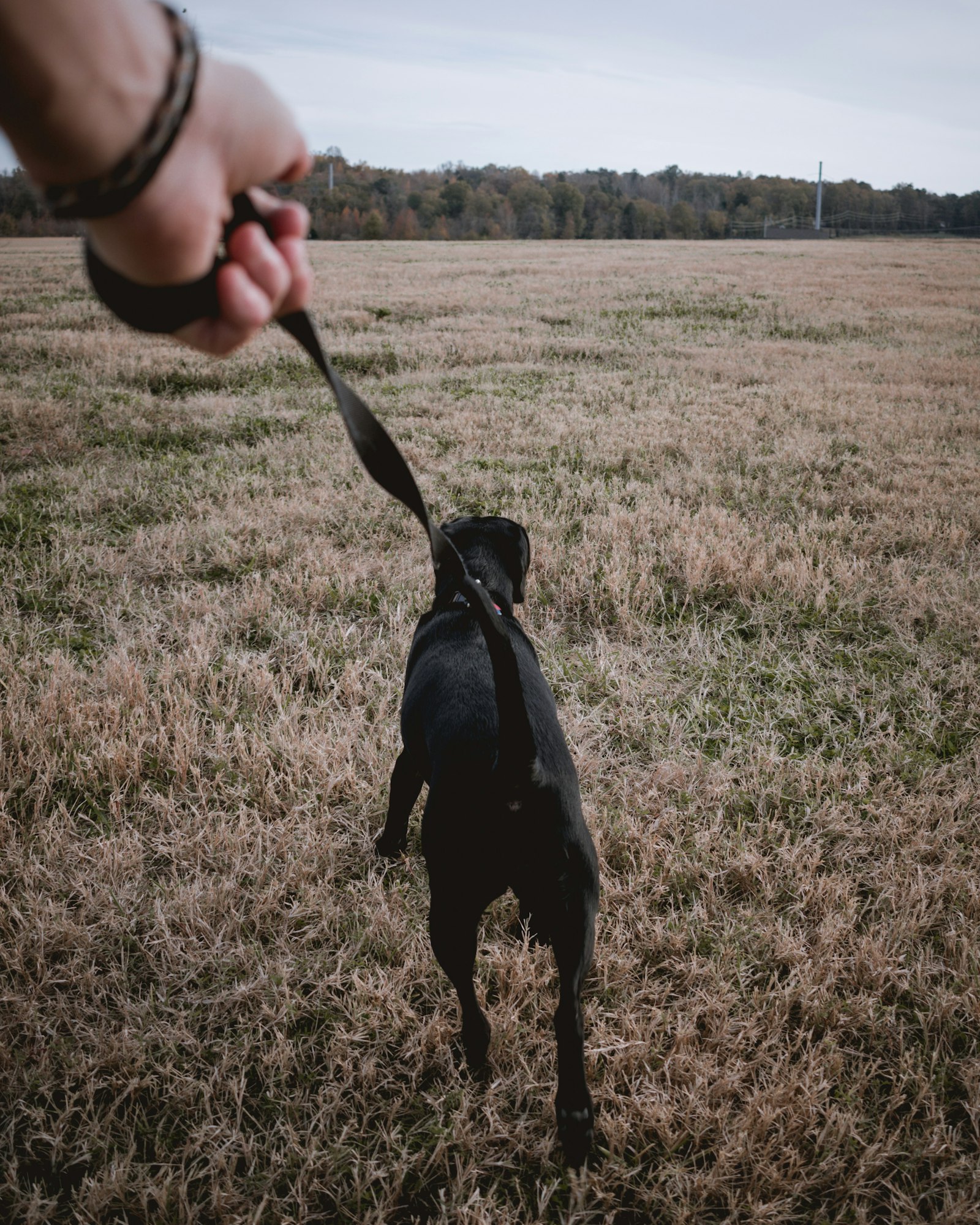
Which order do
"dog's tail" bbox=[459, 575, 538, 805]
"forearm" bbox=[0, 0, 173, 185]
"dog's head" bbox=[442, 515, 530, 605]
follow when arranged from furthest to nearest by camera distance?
"dog's head" bbox=[442, 515, 530, 605] < "dog's tail" bbox=[459, 575, 538, 805] < "forearm" bbox=[0, 0, 173, 185]

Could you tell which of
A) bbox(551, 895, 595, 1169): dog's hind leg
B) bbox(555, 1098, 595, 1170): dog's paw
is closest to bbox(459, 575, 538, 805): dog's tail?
bbox(551, 895, 595, 1169): dog's hind leg

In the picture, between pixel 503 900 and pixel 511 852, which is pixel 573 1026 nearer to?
pixel 511 852

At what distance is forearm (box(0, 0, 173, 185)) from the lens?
564 millimetres

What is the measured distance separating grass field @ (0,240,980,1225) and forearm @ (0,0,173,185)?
2.12 meters

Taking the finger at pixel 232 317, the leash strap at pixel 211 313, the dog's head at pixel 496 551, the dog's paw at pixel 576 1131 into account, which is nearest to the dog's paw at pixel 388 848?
the dog's head at pixel 496 551

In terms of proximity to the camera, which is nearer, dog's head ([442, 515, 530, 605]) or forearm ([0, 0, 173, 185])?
forearm ([0, 0, 173, 185])

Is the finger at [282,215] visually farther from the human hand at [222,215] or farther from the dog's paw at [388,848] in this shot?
the dog's paw at [388,848]

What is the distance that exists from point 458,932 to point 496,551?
1.62 meters

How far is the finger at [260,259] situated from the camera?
0.77 m

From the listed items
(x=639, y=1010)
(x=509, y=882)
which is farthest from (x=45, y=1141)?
(x=639, y=1010)

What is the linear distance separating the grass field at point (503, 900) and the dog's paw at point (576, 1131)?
45 mm

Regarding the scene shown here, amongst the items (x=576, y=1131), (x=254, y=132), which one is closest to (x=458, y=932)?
(x=576, y=1131)

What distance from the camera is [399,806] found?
269 cm

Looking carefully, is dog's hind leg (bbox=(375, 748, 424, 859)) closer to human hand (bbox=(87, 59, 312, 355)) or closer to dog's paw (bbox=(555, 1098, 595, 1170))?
dog's paw (bbox=(555, 1098, 595, 1170))
